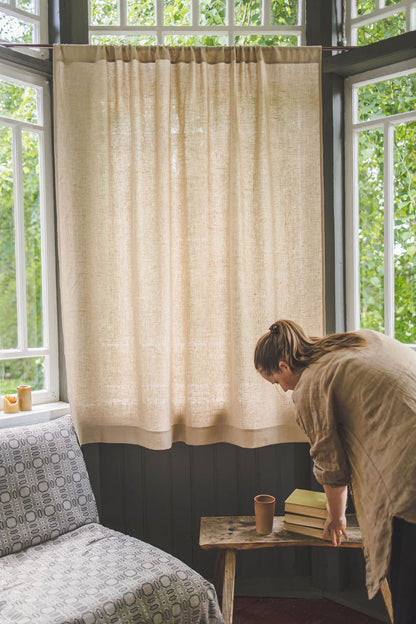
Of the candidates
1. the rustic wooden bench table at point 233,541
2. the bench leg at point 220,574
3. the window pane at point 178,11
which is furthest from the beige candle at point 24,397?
the window pane at point 178,11

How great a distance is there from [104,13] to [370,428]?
2.37 meters

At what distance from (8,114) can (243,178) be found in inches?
47.3

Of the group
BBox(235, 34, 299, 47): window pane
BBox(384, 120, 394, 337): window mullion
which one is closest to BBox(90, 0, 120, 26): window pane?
BBox(235, 34, 299, 47): window pane

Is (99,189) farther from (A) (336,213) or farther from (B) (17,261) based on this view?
(A) (336,213)

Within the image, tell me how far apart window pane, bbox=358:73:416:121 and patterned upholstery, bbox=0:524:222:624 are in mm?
2243

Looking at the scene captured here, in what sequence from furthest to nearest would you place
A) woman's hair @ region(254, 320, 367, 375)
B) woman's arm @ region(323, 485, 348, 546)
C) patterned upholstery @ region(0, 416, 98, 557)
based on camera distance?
patterned upholstery @ region(0, 416, 98, 557)
woman's arm @ region(323, 485, 348, 546)
woman's hair @ region(254, 320, 367, 375)

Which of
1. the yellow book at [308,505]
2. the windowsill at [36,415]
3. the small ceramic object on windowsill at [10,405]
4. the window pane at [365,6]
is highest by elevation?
the window pane at [365,6]

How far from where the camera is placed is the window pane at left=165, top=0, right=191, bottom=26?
2689mm

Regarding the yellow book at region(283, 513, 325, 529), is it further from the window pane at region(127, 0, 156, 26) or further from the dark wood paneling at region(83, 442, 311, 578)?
the window pane at region(127, 0, 156, 26)

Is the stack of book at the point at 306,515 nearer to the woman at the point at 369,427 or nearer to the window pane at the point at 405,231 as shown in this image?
the woman at the point at 369,427

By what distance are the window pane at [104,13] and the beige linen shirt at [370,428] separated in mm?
2038

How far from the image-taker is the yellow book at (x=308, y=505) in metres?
2.23

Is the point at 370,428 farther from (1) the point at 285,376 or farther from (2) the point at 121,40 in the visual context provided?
(2) the point at 121,40

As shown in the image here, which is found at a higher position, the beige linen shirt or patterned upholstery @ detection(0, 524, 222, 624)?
the beige linen shirt
